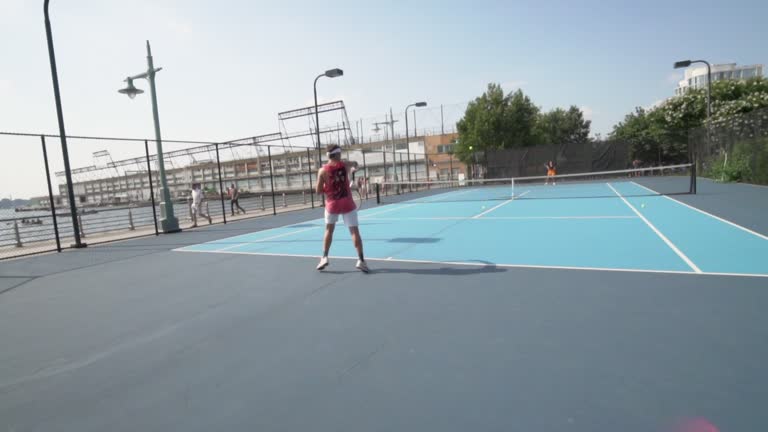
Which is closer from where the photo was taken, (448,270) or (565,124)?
(448,270)

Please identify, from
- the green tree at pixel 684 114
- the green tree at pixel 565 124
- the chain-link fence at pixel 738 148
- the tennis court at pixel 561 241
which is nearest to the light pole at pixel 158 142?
the tennis court at pixel 561 241

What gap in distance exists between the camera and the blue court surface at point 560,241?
532 cm

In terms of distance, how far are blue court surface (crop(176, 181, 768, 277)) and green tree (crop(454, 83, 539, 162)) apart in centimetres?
3287

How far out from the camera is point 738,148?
1805 centimetres

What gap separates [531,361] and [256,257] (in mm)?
5579

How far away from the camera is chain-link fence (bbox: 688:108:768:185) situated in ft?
51.3

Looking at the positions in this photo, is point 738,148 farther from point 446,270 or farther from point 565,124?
point 565,124

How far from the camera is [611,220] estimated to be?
923 centimetres

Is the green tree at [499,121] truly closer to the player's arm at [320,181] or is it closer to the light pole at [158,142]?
the light pole at [158,142]

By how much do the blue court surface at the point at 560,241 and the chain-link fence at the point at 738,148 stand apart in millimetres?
7594

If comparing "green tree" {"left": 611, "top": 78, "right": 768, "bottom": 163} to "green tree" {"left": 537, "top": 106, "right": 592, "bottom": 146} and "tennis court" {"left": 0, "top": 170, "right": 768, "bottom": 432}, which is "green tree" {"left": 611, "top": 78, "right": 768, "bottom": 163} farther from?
"tennis court" {"left": 0, "top": 170, "right": 768, "bottom": 432}

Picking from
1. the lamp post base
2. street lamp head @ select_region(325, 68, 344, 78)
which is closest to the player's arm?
the lamp post base

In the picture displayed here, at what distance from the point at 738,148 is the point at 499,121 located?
86.4ft

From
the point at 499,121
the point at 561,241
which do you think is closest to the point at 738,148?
the point at 561,241
